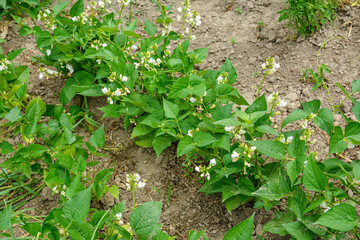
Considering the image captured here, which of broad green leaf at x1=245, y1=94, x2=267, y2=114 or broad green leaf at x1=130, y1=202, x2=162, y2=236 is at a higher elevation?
broad green leaf at x1=245, y1=94, x2=267, y2=114

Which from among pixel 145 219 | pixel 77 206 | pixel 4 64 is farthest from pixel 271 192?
pixel 4 64

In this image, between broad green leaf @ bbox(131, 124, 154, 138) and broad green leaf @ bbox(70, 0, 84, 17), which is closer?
broad green leaf @ bbox(131, 124, 154, 138)

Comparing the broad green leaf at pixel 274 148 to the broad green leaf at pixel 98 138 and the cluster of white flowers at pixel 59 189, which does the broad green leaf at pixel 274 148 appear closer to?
the broad green leaf at pixel 98 138

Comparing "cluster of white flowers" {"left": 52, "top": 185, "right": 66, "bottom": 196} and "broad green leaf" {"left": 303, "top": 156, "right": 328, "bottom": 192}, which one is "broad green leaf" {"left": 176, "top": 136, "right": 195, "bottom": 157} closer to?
"broad green leaf" {"left": 303, "top": 156, "right": 328, "bottom": 192}

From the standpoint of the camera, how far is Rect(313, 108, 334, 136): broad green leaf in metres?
1.78

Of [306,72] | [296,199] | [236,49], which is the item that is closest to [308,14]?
[306,72]

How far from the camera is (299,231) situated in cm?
161

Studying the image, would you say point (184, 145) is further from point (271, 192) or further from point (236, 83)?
point (236, 83)

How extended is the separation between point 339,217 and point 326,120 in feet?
1.94

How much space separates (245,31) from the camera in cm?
311

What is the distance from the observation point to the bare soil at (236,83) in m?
2.10

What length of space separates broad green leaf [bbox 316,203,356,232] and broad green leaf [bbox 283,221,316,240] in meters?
0.24

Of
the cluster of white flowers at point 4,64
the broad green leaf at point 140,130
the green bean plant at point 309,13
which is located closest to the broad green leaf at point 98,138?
the broad green leaf at point 140,130

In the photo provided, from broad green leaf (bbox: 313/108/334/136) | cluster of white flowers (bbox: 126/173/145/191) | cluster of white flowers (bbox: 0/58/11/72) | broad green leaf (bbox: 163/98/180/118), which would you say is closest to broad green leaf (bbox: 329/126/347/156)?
broad green leaf (bbox: 313/108/334/136)
